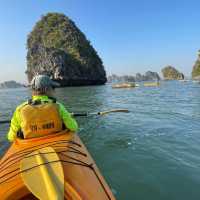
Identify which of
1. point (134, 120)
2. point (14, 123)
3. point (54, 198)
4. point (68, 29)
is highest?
point (68, 29)

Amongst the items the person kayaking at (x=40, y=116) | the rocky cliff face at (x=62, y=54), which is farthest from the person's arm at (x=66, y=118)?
the rocky cliff face at (x=62, y=54)

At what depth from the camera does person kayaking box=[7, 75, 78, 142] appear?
3.64m

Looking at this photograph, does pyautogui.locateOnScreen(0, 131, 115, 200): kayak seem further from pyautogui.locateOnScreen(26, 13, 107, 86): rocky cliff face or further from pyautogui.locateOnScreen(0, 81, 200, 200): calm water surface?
pyautogui.locateOnScreen(26, 13, 107, 86): rocky cliff face

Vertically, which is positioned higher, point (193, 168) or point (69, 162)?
point (69, 162)

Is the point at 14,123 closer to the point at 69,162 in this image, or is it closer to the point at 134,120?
the point at 69,162

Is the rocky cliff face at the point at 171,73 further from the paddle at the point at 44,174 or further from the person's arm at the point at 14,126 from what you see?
the paddle at the point at 44,174

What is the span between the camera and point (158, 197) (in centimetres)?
415

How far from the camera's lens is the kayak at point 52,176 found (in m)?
2.43

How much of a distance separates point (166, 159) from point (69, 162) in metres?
3.75

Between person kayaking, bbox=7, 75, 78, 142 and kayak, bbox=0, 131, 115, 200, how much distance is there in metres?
0.42

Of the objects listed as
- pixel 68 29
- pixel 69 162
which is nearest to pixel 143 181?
pixel 69 162

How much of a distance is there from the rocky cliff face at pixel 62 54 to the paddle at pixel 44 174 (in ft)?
241

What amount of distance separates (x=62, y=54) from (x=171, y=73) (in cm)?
12249

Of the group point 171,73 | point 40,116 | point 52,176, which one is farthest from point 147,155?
point 171,73
